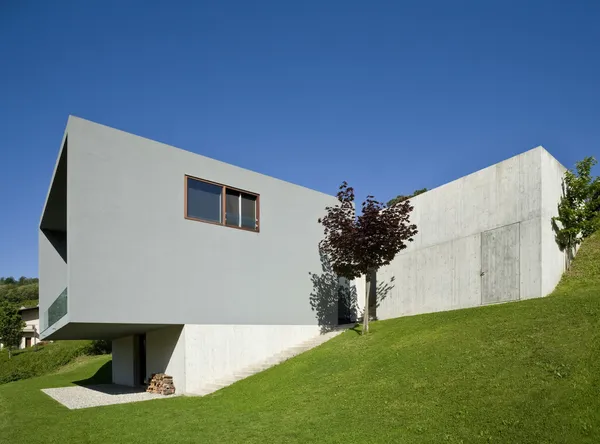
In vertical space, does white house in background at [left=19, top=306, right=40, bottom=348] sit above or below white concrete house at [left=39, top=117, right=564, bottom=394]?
below

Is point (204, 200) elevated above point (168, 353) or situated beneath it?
elevated above

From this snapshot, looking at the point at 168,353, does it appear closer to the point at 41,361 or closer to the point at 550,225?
the point at 550,225

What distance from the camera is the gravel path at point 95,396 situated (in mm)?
12484

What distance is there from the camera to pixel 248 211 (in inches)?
612

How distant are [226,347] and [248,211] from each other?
15.4 ft

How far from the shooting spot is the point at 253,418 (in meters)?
8.80

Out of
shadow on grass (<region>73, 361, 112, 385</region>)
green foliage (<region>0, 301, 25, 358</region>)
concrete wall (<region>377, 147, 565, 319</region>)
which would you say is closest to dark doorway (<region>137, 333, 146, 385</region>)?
shadow on grass (<region>73, 361, 112, 385</region>)

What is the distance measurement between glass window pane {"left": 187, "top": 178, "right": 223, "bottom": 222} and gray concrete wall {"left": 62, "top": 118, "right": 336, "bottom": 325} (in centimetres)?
29

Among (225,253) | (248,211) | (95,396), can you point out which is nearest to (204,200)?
(248,211)

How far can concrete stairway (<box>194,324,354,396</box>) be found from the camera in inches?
518

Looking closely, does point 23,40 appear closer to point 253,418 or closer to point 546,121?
point 253,418

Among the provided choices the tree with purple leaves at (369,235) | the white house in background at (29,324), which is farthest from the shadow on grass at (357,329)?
the white house in background at (29,324)

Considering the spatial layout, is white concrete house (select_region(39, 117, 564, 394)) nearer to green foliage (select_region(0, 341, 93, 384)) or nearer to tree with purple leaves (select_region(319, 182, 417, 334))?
tree with purple leaves (select_region(319, 182, 417, 334))

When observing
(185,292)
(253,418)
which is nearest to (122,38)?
(185,292)
